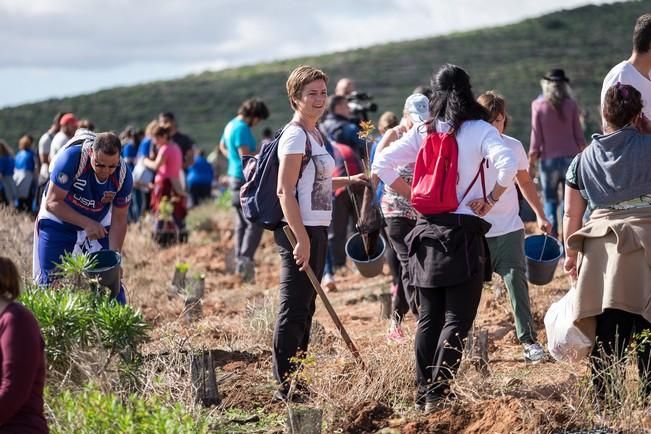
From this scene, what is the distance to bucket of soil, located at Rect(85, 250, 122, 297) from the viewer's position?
22.7 ft

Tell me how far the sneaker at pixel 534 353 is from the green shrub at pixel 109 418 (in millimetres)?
2795

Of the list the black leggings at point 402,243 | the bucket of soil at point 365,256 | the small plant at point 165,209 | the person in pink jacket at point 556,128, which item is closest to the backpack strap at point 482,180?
the black leggings at point 402,243

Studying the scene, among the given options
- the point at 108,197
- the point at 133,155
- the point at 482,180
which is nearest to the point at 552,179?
the point at 108,197

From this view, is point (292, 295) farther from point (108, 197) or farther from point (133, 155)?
point (133, 155)

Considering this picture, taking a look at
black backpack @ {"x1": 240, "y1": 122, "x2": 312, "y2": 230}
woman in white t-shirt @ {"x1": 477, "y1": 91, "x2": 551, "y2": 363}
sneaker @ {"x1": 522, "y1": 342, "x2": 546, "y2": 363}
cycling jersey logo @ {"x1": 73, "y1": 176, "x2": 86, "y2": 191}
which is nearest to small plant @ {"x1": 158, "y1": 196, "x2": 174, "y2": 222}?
cycling jersey logo @ {"x1": 73, "y1": 176, "x2": 86, "y2": 191}

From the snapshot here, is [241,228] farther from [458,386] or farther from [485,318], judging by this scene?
[458,386]

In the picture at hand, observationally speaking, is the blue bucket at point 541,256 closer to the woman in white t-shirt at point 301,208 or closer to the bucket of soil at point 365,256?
the bucket of soil at point 365,256

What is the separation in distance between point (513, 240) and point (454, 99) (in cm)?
174

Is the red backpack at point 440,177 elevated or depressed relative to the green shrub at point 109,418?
elevated

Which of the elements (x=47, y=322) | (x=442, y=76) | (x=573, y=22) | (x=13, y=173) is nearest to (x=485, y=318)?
(x=442, y=76)

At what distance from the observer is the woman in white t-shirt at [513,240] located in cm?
754

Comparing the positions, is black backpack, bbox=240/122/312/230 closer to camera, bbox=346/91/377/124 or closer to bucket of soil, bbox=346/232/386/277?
bucket of soil, bbox=346/232/386/277

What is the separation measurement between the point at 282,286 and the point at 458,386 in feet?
3.97

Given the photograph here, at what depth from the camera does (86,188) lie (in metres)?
7.43
